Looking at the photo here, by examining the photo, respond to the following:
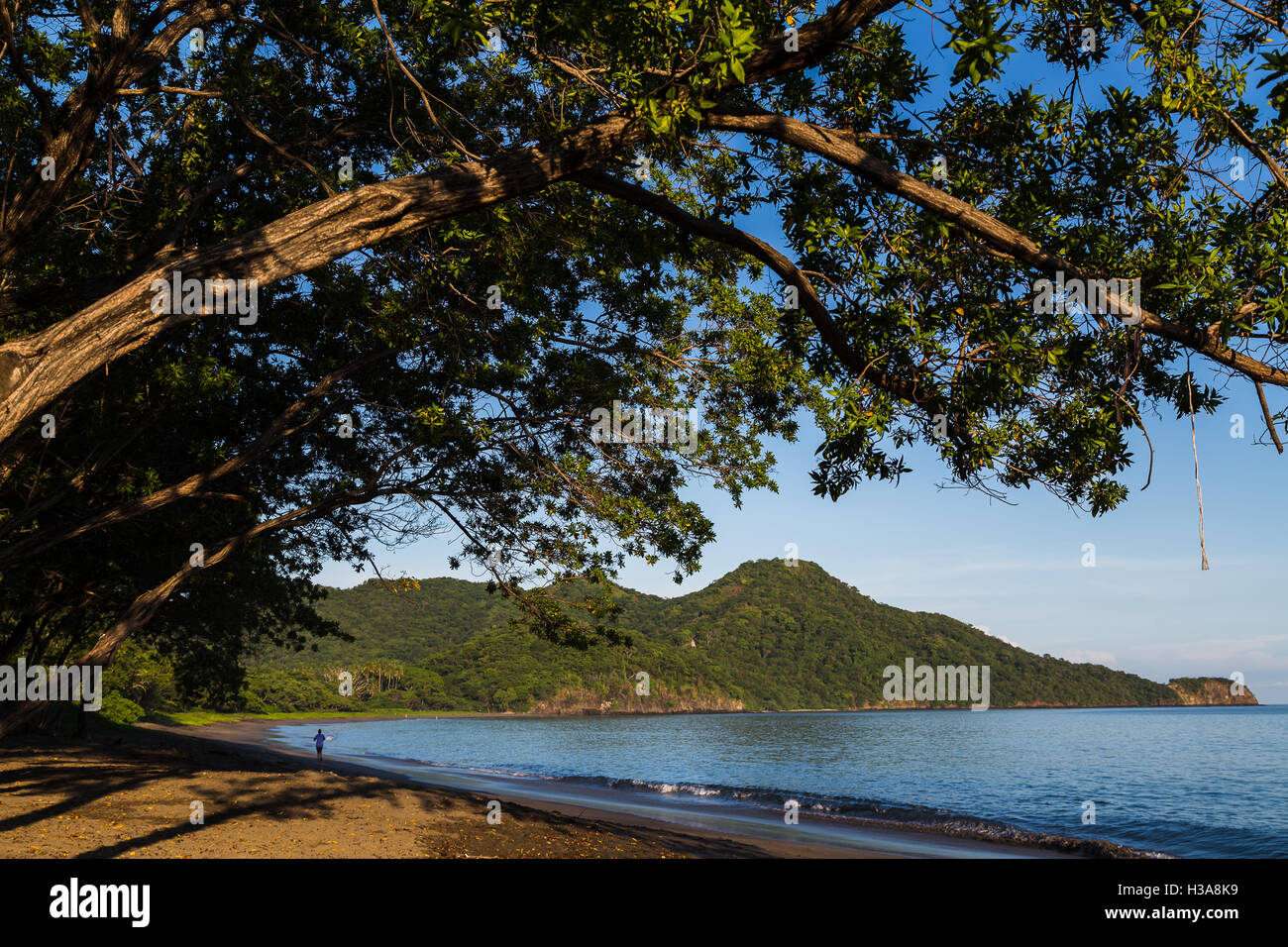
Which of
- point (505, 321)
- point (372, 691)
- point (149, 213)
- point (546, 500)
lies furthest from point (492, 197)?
point (372, 691)

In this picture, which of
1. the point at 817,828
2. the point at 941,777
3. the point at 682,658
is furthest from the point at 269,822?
the point at 682,658

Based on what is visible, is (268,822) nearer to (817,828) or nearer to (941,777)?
(817,828)

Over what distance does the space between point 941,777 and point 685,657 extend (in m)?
117

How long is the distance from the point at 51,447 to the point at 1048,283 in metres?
13.7

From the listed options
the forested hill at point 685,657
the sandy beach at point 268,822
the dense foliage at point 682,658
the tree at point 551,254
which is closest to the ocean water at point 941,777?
the sandy beach at point 268,822

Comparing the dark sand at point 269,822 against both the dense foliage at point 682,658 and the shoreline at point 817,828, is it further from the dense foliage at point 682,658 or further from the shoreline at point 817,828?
the dense foliage at point 682,658

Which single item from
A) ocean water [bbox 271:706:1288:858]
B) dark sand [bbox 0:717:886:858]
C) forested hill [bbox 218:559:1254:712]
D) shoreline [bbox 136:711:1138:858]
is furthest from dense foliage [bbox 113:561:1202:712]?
dark sand [bbox 0:717:886:858]

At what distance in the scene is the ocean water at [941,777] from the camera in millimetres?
26344

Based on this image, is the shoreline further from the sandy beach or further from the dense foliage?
the dense foliage

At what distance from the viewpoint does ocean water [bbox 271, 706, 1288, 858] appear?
26.3 m

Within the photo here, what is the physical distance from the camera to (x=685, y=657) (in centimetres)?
15800

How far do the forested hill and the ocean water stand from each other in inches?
2532

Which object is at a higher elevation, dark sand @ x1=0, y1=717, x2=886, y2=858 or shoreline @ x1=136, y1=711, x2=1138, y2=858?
dark sand @ x1=0, y1=717, x2=886, y2=858

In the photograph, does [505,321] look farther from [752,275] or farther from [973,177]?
[973,177]
